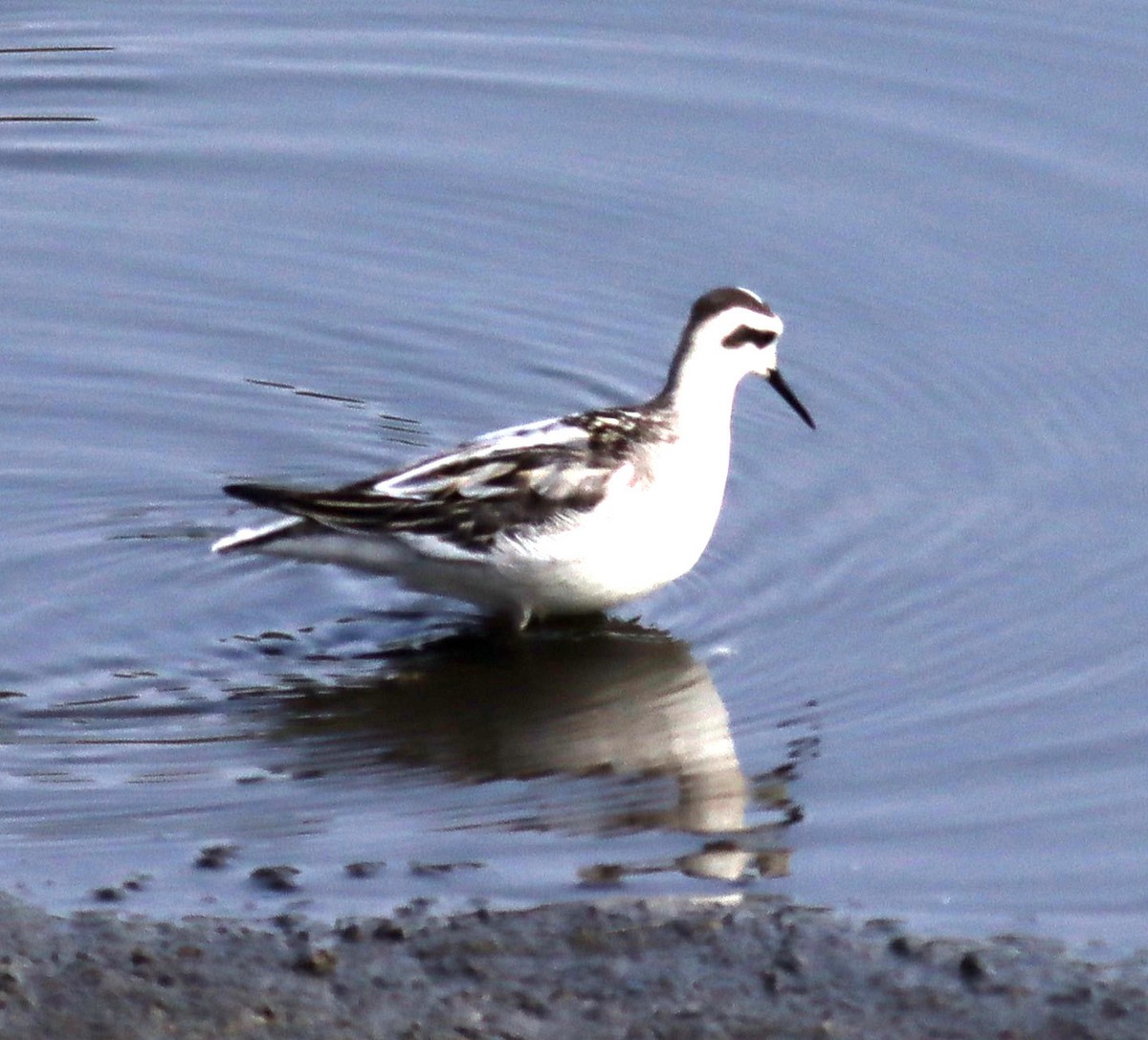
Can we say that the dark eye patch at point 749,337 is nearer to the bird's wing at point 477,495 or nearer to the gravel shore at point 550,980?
the bird's wing at point 477,495

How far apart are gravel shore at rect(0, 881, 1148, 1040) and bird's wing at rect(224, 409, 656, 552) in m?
2.98

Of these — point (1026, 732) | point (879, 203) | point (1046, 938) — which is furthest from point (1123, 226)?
point (1046, 938)

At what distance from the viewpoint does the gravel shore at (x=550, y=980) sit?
6.41m

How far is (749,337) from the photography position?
10.9 meters

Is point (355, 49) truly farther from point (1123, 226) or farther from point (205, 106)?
point (1123, 226)

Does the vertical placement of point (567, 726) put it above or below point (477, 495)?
below

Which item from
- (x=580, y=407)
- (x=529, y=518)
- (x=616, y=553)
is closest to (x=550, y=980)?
(x=616, y=553)

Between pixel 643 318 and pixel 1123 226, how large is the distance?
2.81 metres

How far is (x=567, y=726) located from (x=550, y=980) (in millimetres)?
2547

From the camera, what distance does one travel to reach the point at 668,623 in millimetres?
10258

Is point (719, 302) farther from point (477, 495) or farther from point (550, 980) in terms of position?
point (550, 980)

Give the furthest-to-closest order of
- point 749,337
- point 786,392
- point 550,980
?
point 786,392
point 749,337
point 550,980

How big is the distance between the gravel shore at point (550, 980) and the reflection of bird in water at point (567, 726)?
2.80 feet

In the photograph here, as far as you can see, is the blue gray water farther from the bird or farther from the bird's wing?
the bird's wing
